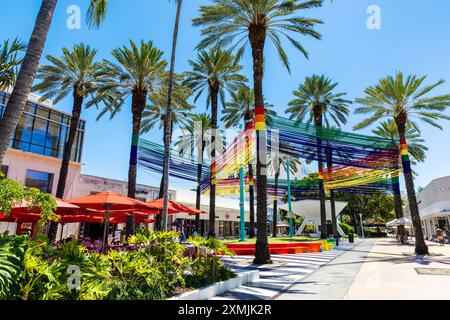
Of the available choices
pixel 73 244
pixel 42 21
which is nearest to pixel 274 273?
pixel 73 244

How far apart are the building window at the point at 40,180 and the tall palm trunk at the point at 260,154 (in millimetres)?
15983

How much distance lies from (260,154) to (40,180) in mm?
16402

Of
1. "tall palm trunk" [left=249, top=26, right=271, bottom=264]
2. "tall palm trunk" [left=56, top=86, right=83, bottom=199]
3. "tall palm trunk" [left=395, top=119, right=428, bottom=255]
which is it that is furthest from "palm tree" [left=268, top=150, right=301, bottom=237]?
"tall palm trunk" [left=56, top=86, right=83, bottom=199]

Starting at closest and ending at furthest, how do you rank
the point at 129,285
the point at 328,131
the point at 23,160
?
the point at 129,285, the point at 328,131, the point at 23,160

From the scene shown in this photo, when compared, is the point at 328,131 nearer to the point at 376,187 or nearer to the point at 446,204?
the point at 376,187

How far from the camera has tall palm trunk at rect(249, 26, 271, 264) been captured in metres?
13.8

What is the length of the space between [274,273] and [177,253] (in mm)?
5157

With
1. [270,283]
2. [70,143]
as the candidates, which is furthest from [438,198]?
[70,143]

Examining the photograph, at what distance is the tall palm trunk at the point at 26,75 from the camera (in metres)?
5.91

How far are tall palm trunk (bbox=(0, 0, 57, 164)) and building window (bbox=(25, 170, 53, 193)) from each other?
17.3 metres

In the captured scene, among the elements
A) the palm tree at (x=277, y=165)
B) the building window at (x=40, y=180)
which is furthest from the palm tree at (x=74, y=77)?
the palm tree at (x=277, y=165)

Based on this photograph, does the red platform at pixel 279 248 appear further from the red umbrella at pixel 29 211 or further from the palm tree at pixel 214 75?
the red umbrella at pixel 29 211

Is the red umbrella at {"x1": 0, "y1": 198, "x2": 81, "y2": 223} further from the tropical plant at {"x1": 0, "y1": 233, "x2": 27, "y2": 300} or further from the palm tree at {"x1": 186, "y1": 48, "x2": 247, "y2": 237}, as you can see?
the palm tree at {"x1": 186, "y1": 48, "x2": 247, "y2": 237}

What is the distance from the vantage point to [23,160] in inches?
822
